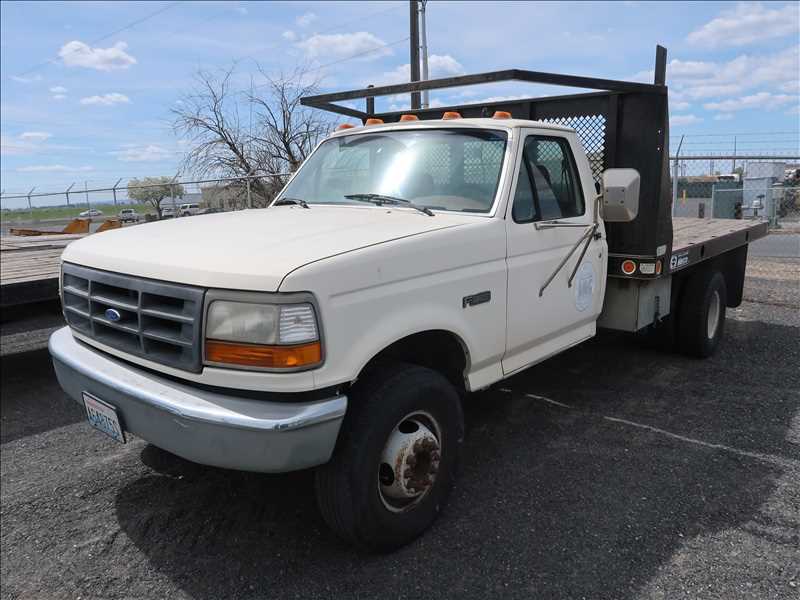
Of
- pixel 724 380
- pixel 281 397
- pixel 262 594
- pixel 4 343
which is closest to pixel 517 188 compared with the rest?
pixel 281 397

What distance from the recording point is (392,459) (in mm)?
2875

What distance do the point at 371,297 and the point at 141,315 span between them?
1.03 metres

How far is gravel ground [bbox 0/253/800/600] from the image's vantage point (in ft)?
9.34

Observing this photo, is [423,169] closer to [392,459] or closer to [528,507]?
[392,459]

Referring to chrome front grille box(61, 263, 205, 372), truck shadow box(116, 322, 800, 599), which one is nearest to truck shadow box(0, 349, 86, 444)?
truck shadow box(116, 322, 800, 599)

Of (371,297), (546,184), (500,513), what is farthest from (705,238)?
(371,297)

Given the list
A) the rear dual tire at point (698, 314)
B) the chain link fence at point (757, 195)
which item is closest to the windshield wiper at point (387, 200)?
the rear dual tire at point (698, 314)

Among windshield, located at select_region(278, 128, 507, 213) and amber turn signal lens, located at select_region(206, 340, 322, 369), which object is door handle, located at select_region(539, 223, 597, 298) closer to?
windshield, located at select_region(278, 128, 507, 213)

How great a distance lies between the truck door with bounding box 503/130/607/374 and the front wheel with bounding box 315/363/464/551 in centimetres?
73

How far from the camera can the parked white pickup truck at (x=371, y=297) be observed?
8.24 feet

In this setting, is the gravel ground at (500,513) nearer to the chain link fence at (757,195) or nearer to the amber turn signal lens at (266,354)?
the amber turn signal lens at (266,354)

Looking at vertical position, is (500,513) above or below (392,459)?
below

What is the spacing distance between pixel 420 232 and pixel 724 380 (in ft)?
11.9

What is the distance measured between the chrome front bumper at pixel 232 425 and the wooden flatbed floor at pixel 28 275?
3423mm
